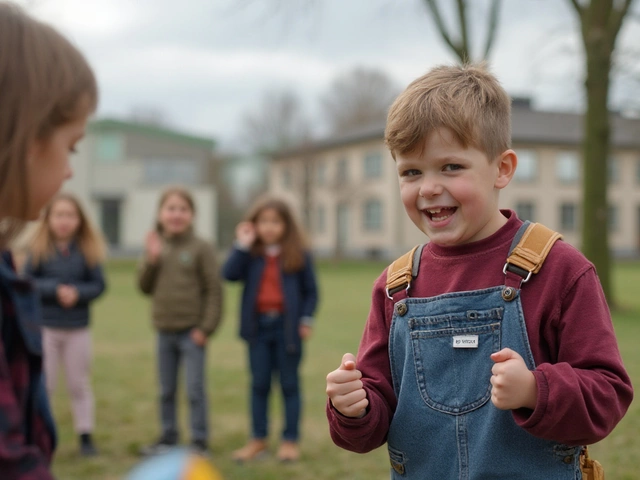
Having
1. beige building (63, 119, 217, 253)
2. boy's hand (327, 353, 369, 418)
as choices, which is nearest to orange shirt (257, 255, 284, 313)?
boy's hand (327, 353, 369, 418)

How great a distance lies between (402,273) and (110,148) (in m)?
46.1

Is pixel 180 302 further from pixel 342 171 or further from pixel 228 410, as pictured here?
pixel 342 171

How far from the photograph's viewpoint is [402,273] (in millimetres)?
2129

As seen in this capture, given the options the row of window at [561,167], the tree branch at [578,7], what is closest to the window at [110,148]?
the row of window at [561,167]

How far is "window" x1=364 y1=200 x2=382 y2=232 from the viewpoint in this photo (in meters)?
46.8

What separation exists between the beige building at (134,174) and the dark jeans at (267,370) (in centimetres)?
4001

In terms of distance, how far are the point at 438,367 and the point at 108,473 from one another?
3.79 meters

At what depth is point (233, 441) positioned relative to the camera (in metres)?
5.86

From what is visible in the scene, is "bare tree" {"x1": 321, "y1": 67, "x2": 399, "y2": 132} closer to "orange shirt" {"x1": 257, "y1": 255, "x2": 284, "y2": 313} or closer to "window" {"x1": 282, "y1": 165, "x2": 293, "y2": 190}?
"window" {"x1": 282, "y1": 165, "x2": 293, "y2": 190}

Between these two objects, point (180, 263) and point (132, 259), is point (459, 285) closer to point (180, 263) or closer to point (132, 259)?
point (180, 263)

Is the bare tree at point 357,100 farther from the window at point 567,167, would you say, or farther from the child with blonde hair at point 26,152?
the child with blonde hair at point 26,152

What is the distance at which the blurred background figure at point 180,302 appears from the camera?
566cm

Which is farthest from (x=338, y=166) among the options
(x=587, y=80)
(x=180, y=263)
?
(x=180, y=263)

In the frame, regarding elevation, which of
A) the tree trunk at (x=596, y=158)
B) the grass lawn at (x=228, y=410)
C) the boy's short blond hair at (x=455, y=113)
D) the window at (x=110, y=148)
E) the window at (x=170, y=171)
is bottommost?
the grass lawn at (x=228, y=410)
